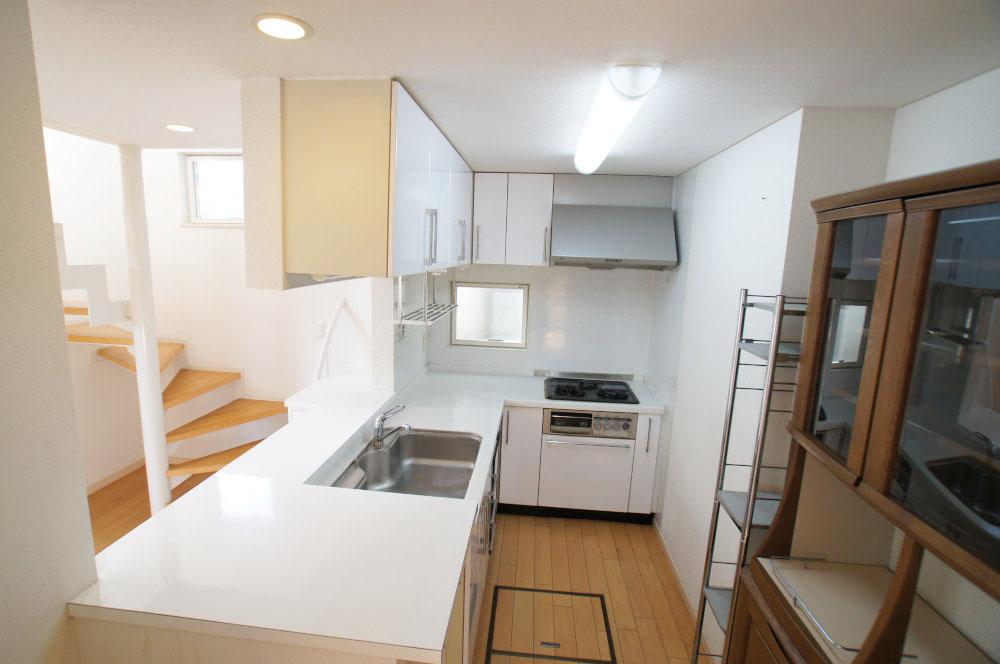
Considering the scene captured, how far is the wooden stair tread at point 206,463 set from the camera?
10.5 feet

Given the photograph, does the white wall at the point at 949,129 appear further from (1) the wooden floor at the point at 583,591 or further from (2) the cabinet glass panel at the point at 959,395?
(1) the wooden floor at the point at 583,591

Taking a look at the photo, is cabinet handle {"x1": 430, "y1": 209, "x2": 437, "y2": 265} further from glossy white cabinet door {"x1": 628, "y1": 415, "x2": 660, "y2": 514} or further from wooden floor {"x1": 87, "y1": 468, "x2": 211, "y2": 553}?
wooden floor {"x1": 87, "y1": 468, "x2": 211, "y2": 553}

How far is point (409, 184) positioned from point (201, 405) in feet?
10.3

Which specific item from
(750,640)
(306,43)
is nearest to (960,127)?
(750,640)

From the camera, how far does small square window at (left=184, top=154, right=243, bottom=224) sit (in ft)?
12.8

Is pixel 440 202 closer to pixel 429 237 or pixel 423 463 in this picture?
pixel 429 237

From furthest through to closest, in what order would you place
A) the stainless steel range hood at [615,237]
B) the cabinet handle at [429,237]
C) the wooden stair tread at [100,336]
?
the wooden stair tread at [100,336] → the stainless steel range hood at [615,237] → the cabinet handle at [429,237]

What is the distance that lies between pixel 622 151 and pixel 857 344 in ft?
5.27

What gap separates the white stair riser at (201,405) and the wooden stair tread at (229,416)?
4cm

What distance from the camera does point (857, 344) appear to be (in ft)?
3.66

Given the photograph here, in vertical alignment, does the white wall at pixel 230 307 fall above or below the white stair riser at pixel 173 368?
above

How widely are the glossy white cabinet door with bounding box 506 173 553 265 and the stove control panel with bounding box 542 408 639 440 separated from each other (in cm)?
104

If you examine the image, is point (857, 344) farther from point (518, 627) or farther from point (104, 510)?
point (104, 510)

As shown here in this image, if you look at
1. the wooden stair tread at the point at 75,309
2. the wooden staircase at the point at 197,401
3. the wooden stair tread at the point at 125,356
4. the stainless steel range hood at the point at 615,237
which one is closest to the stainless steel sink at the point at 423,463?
the stainless steel range hood at the point at 615,237
